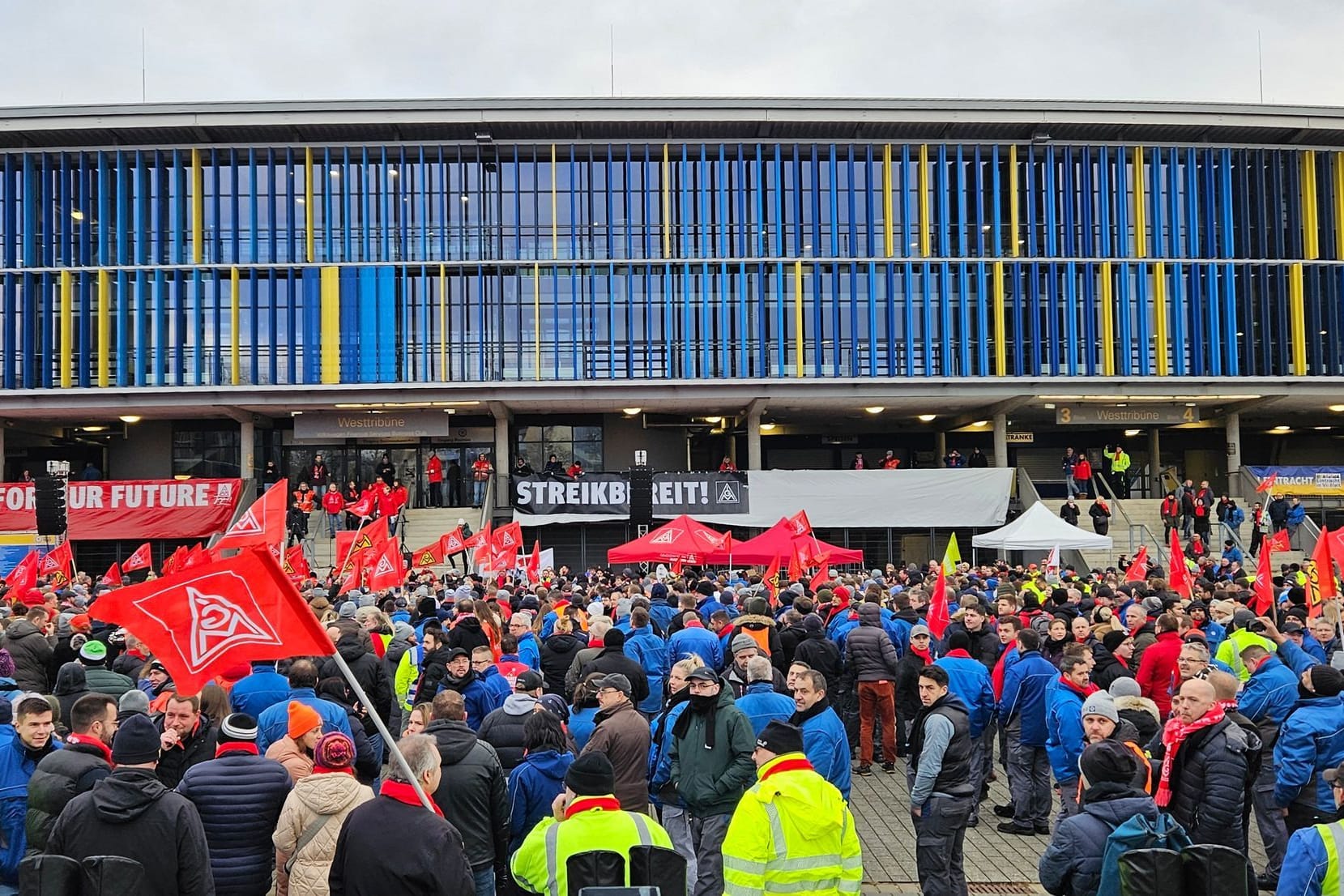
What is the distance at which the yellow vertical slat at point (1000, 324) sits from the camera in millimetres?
37469

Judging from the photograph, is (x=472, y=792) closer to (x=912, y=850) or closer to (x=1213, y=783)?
(x=1213, y=783)

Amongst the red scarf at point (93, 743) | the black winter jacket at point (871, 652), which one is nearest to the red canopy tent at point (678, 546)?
the black winter jacket at point (871, 652)

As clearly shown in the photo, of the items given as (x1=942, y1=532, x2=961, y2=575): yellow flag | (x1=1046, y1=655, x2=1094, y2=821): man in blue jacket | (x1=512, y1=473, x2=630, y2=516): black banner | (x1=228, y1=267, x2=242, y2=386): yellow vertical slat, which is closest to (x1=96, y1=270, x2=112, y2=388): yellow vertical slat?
(x1=228, y1=267, x2=242, y2=386): yellow vertical slat

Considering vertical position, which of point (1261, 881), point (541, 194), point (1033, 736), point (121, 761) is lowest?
point (1261, 881)

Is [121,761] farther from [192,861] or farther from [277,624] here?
[277,624]

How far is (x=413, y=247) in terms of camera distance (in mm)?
37406

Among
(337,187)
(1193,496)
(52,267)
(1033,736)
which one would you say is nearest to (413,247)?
(337,187)

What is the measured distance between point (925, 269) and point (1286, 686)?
100ft

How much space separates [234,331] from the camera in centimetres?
3691

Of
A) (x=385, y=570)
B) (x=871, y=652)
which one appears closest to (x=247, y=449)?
(x=385, y=570)

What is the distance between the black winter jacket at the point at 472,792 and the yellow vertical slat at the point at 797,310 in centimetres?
3165

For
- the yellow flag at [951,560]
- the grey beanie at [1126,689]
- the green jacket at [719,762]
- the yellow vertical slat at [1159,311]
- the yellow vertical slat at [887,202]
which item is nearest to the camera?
the green jacket at [719,762]

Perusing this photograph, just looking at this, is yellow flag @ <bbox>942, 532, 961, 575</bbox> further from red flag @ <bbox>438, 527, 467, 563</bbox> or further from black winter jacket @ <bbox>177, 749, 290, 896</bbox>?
black winter jacket @ <bbox>177, 749, 290, 896</bbox>

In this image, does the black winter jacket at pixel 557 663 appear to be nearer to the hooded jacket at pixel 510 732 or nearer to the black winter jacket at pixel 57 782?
the hooded jacket at pixel 510 732
